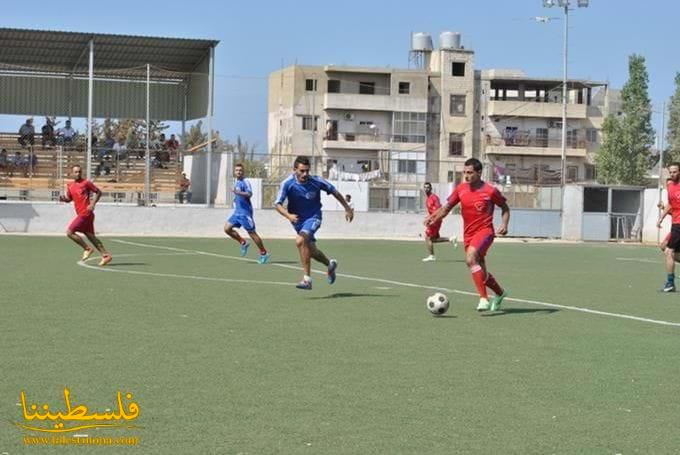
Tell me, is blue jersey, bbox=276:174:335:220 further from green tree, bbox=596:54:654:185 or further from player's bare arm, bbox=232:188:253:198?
green tree, bbox=596:54:654:185

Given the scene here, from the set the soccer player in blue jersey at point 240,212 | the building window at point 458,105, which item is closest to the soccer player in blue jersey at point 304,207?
the soccer player in blue jersey at point 240,212

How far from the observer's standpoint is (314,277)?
1972cm

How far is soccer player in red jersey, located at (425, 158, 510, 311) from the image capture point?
13914mm

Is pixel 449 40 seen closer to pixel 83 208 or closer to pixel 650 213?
pixel 650 213

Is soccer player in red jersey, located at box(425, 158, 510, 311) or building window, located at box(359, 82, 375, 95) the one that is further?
building window, located at box(359, 82, 375, 95)

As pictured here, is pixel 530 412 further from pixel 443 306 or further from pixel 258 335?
pixel 443 306

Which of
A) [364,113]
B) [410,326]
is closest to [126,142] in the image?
[410,326]

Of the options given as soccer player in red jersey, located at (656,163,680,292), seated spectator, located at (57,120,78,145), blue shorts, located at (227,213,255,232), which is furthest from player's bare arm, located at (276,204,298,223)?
seated spectator, located at (57,120,78,145)

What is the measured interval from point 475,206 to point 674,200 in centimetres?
593

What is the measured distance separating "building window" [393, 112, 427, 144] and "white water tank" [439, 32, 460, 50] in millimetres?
6792

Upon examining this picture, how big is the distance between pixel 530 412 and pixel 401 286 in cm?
1076

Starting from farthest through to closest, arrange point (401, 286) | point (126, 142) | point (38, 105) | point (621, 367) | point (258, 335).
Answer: point (38, 105)
point (126, 142)
point (401, 286)
point (258, 335)
point (621, 367)

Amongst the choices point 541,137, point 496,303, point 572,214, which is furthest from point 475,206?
point 541,137

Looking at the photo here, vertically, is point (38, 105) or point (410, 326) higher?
point (38, 105)
